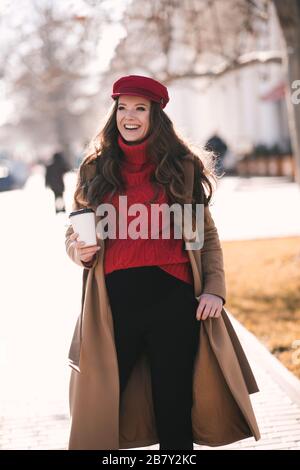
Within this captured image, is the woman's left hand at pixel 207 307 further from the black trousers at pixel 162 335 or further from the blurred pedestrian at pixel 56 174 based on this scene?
the blurred pedestrian at pixel 56 174

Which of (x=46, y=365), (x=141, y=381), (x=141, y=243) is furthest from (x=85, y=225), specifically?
(x=46, y=365)

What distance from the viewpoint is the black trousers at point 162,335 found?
124 inches

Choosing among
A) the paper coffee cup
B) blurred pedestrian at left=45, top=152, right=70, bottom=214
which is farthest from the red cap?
blurred pedestrian at left=45, top=152, right=70, bottom=214

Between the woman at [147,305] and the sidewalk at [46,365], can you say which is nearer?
the woman at [147,305]

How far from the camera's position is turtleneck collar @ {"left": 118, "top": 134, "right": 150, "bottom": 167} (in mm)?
3205

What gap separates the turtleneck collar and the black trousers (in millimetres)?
499

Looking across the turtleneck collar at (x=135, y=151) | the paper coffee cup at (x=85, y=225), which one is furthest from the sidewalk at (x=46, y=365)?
the turtleneck collar at (x=135, y=151)

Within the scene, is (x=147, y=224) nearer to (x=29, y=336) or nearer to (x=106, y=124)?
(x=106, y=124)

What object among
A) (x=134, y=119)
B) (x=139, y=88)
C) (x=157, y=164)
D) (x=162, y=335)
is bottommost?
(x=162, y=335)

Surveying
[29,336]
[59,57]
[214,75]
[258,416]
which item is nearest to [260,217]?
[214,75]

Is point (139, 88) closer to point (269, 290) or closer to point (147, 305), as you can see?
point (147, 305)

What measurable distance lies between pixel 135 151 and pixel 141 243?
16.8 inches

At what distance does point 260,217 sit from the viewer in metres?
16.9

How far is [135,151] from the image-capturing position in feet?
Answer: 10.6
